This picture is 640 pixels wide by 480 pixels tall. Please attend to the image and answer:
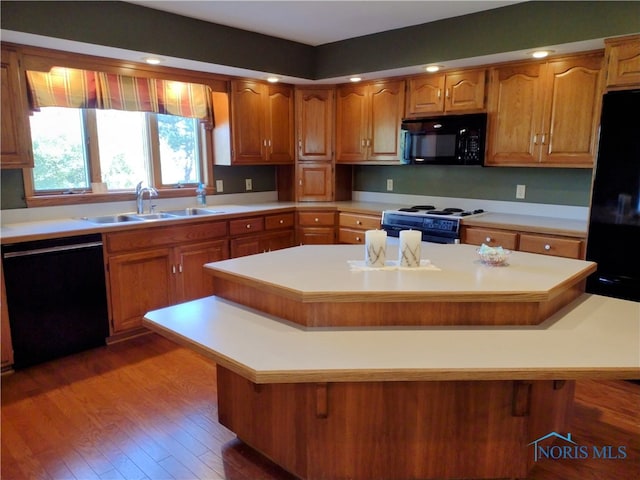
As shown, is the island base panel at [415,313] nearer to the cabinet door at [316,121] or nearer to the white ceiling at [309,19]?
the white ceiling at [309,19]

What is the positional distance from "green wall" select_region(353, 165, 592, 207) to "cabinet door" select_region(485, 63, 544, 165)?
1.16ft

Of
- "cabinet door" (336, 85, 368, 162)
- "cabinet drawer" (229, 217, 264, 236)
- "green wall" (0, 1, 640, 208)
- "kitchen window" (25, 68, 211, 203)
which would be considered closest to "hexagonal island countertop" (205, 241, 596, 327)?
"green wall" (0, 1, 640, 208)

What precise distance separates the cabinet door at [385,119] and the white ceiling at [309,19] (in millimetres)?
230

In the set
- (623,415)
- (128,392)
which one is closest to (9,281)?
(128,392)

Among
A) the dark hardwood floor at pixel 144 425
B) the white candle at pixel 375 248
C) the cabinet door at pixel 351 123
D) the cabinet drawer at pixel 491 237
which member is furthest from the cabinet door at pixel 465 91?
the dark hardwood floor at pixel 144 425

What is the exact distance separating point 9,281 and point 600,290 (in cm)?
383

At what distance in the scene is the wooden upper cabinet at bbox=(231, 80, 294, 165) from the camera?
4.29 m

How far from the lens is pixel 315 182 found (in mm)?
4789

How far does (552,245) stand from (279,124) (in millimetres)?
2771

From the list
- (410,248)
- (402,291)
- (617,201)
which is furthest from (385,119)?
(402,291)

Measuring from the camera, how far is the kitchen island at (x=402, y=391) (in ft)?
5.28

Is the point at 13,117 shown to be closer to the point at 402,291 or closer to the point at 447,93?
the point at 402,291

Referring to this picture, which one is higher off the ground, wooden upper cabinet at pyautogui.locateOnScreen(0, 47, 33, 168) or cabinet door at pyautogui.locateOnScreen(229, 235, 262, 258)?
wooden upper cabinet at pyautogui.locateOnScreen(0, 47, 33, 168)

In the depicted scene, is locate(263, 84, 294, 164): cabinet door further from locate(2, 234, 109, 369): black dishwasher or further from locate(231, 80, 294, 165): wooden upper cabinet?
locate(2, 234, 109, 369): black dishwasher
